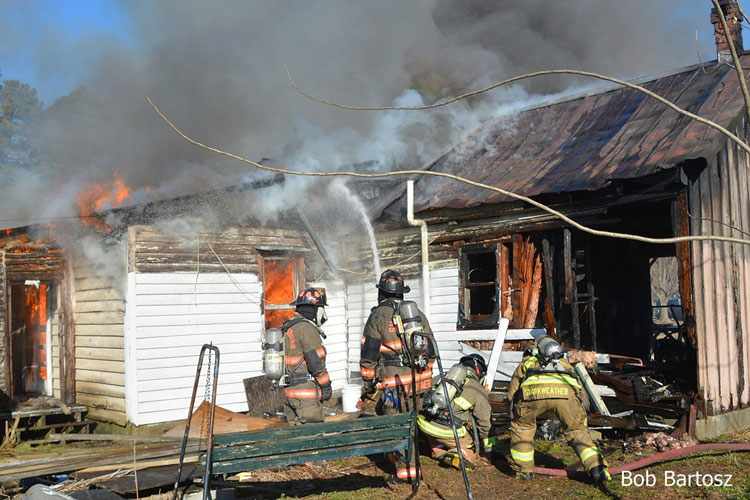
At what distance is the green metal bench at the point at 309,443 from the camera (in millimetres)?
4980

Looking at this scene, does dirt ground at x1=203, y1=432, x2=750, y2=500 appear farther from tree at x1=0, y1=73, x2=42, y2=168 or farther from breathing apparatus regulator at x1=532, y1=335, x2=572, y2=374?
tree at x1=0, y1=73, x2=42, y2=168

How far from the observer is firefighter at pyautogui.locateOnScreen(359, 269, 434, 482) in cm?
728

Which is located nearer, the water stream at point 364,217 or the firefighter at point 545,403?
the firefighter at point 545,403

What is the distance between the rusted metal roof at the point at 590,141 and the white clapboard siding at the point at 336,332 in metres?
2.47

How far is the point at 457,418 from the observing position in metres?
7.06

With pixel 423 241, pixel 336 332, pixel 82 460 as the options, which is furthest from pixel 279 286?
pixel 82 460

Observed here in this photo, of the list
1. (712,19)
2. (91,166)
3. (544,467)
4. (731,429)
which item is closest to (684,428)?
(731,429)

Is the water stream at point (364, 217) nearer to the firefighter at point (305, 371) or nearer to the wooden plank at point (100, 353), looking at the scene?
the firefighter at point (305, 371)

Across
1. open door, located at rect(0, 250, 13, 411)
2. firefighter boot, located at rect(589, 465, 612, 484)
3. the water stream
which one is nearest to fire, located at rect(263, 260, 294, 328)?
the water stream

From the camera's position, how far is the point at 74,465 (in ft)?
23.1

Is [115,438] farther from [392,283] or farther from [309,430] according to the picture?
[309,430]

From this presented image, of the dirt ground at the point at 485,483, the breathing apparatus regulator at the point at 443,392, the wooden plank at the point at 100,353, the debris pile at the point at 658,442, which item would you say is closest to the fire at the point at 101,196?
the wooden plank at the point at 100,353

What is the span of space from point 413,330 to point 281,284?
5.49m

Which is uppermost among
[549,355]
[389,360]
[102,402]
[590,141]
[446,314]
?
[590,141]
